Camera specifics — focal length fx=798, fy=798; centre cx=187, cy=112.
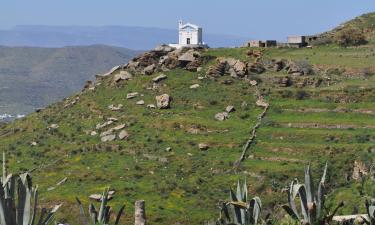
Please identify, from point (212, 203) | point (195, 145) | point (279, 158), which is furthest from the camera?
point (195, 145)

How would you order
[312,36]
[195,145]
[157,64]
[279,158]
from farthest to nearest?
1. [312,36]
2. [157,64]
3. [195,145]
4. [279,158]

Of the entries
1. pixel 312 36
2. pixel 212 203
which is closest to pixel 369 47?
pixel 312 36

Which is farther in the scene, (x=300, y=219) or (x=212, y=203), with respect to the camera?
(x=212, y=203)

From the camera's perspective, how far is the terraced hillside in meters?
60.1

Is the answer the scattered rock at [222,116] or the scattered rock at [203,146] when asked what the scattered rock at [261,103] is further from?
the scattered rock at [203,146]

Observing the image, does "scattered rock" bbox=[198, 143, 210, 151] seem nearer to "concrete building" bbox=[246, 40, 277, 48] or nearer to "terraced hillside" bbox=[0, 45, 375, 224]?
"terraced hillside" bbox=[0, 45, 375, 224]

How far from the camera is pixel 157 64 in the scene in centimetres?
8669

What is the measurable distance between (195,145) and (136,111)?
433 inches

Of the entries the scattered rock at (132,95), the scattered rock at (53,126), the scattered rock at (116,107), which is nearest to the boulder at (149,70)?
the scattered rock at (132,95)

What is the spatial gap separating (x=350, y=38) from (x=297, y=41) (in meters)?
6.02

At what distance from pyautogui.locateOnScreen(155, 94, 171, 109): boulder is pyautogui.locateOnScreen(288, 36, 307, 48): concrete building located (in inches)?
769

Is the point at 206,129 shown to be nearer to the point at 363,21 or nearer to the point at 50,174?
the point at 50,174

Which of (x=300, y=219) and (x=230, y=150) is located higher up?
(x=300, y=219)

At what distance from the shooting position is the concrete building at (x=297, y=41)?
8981 cm
